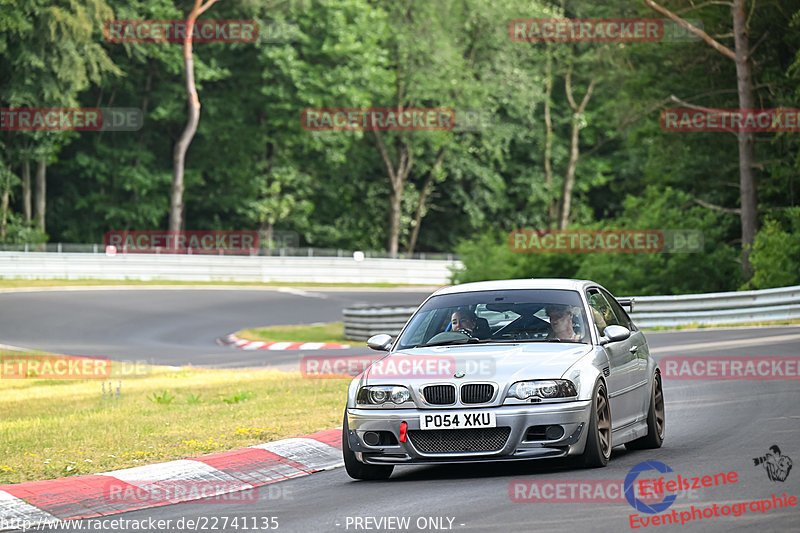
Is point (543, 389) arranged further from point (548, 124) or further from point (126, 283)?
point (548, 124)

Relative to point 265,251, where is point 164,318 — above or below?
below

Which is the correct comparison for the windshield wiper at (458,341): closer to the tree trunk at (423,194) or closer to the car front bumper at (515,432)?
the car front bumper at (515,432)

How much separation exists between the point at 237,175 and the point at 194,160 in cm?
238

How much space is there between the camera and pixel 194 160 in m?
60.5

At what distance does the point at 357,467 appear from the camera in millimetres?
8977

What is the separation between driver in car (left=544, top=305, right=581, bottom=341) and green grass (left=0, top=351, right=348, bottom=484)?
9.34 feet

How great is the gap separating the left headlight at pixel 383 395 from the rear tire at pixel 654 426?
2.49 m

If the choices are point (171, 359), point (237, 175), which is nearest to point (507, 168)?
point (237, 175)

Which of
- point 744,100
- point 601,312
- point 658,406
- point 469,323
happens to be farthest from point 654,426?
point 744,100

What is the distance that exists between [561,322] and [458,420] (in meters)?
1.58

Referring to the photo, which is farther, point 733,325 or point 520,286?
point 733,325

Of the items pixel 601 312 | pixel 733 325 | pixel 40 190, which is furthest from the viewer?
pixel 40 190

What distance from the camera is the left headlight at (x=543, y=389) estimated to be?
849 centimetres

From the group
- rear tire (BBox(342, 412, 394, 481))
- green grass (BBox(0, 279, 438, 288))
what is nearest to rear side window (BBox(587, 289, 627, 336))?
rear tire (BBox(342, 412, 394, 481))
